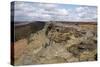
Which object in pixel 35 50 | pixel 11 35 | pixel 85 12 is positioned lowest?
pixel 35 50

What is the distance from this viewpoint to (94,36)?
2613 mm

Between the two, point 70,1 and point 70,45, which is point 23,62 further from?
point 70,1

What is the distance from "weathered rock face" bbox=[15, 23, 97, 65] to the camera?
2.30 m

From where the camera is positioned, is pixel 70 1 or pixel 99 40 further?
pixel 99 40

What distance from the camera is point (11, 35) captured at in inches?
88.7

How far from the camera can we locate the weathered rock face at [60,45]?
7.55 ft

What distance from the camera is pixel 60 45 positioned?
95.7 inches
